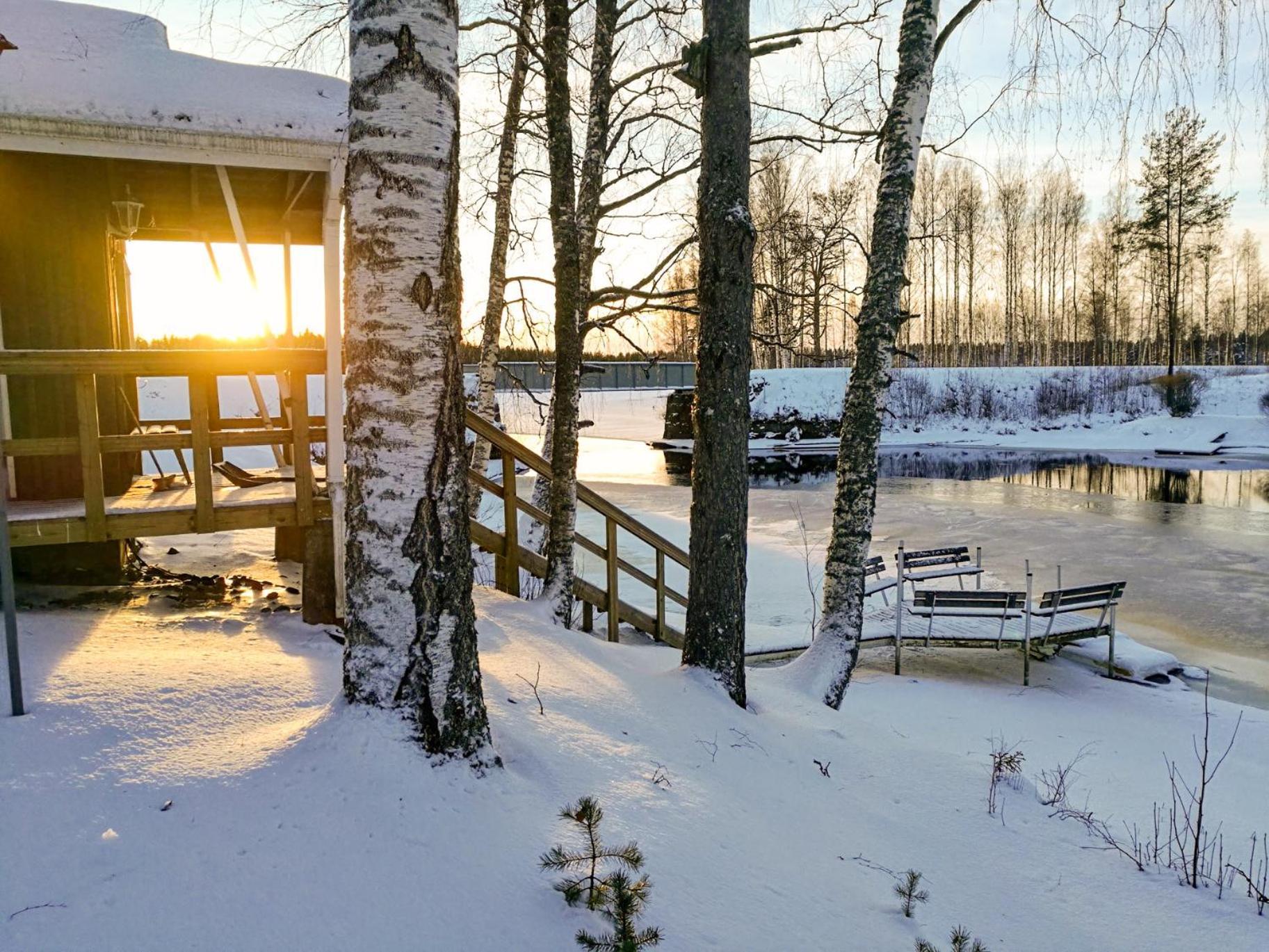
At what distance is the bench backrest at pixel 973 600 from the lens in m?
8.57

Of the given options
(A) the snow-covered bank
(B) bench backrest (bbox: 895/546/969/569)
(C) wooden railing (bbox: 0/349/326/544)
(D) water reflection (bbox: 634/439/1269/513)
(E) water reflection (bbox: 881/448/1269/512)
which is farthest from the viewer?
(A) the snow-covered bank

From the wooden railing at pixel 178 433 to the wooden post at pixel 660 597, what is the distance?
343 centimetres

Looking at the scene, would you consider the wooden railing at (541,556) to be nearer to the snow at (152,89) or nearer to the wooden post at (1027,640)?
the snow at (152,89)

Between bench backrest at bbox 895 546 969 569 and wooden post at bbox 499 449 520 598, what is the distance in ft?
18.3

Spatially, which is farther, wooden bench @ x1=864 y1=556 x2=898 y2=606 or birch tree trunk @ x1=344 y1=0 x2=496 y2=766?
wooden bench @ x1=864 y1=556 x2=898 y2=606

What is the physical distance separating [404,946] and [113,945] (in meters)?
0.70

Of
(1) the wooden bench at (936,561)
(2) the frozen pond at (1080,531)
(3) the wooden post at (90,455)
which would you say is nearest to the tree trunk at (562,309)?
(3) the wooden post at (90,455)

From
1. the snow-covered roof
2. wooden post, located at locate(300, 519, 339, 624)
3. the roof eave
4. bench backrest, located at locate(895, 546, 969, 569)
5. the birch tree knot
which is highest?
the snow-covered roof

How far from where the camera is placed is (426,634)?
116 inches

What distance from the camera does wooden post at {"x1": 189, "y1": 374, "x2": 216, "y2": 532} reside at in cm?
475

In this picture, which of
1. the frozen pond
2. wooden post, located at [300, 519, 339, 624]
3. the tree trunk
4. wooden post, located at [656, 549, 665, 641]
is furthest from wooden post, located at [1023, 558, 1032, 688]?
wooden post, located at [300, 519, 339, 624]

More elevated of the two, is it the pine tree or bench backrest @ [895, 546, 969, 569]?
the pine tree

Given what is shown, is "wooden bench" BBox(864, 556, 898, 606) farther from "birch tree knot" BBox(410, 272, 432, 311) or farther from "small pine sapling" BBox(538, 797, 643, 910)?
"birch tree knot" BBox(410, 272, 432, 311)

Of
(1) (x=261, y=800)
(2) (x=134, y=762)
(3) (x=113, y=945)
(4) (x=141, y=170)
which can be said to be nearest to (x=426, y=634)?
(1) (x=261, y=800)
